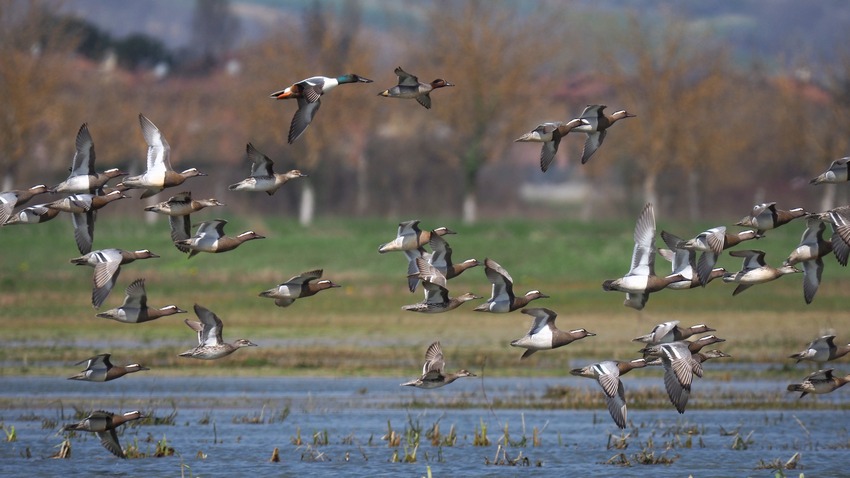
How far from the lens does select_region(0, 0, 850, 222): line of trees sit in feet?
245

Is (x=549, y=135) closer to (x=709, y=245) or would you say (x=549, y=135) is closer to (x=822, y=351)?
(x=709, y=245)

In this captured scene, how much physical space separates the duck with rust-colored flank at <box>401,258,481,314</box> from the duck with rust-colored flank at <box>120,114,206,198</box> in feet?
10.3

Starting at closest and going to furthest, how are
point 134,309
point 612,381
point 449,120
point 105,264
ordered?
point 612,381 < point 105,264 < point 134,309 < point 449,120

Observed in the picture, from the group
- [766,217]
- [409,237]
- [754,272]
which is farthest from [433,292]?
[766,217]

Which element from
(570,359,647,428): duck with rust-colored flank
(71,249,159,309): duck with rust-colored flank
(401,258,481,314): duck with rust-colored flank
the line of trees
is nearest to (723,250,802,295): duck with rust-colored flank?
(570,359,647,428): duck with rust-colored flank

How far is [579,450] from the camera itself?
2339 cm

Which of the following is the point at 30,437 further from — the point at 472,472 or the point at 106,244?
the point at 106,244

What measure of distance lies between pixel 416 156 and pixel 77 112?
25972mm

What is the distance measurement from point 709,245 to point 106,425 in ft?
26.3

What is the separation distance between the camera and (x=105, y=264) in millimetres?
20031

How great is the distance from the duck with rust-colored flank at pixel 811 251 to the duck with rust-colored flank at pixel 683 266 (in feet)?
3.16

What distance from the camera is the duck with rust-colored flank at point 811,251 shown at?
2011 centimetres

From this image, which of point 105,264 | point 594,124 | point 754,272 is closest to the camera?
point 105,264

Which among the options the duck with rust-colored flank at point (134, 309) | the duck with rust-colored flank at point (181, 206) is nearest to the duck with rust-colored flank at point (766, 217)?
the duck with rust-colored flank at point (181, 206)
